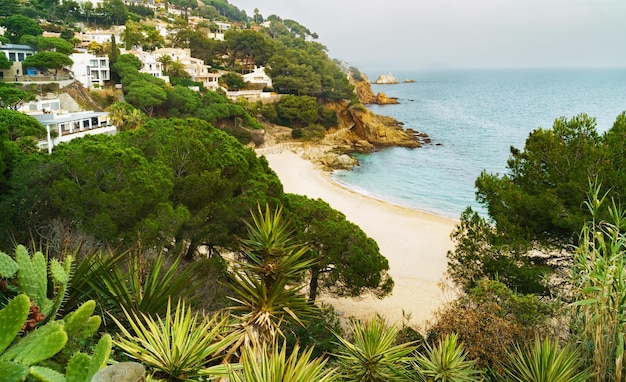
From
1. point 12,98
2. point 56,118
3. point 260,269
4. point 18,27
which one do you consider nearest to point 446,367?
point 260,269

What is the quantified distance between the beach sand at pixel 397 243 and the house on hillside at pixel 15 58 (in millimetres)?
21631

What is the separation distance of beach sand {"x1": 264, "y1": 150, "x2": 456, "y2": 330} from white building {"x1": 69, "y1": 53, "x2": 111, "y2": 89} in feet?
57.8

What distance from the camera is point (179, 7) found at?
126 meters

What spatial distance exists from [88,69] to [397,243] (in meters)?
32.6

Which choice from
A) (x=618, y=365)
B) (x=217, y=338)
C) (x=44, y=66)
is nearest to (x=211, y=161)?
(x=217, y=338)

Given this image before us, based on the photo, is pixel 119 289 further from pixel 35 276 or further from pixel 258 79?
pixel 258 79

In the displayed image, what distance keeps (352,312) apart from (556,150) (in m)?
7.46

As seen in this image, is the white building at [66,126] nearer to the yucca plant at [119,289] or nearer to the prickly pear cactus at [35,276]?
the yucca plant at [119,289]

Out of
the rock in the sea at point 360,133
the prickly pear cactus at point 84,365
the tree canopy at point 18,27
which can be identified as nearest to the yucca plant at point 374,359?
the prickly pear cactus at point 84,365

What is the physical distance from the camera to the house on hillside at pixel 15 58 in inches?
1394

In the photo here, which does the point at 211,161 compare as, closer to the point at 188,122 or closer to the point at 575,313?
the point at 188,122

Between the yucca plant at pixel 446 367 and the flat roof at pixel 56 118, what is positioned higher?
the flat roof at pixel 56 118

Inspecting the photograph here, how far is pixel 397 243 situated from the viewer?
22.0m

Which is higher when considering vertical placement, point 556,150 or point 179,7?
point 179,7
